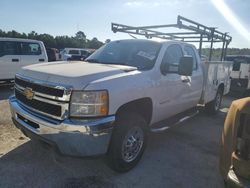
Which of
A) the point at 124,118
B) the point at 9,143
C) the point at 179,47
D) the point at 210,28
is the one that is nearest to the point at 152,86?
the point at 124,118

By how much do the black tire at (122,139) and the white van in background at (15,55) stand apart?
7.86 meters

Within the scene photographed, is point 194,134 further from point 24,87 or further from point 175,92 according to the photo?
point 24,87

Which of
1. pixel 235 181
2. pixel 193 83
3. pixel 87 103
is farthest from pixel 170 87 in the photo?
pixel 235 181

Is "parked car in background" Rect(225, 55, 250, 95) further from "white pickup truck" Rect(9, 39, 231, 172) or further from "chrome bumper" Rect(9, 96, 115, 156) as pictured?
"chrome bumper" Rect(9, 96, 115, 156)

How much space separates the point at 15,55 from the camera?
33.4 ft

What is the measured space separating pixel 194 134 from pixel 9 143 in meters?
3.67

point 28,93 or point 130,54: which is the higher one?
point 130,54

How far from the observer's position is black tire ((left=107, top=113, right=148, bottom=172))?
11.1ft

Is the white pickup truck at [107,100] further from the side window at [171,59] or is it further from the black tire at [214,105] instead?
the black tire at [214,105]

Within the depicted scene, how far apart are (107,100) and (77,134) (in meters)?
0.53

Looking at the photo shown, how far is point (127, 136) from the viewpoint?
3572 millimetres

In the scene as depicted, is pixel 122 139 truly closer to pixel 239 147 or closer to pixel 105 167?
pixel 105 167

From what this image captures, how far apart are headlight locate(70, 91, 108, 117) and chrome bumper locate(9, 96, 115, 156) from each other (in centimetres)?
9

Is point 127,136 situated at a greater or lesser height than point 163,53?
lesser
